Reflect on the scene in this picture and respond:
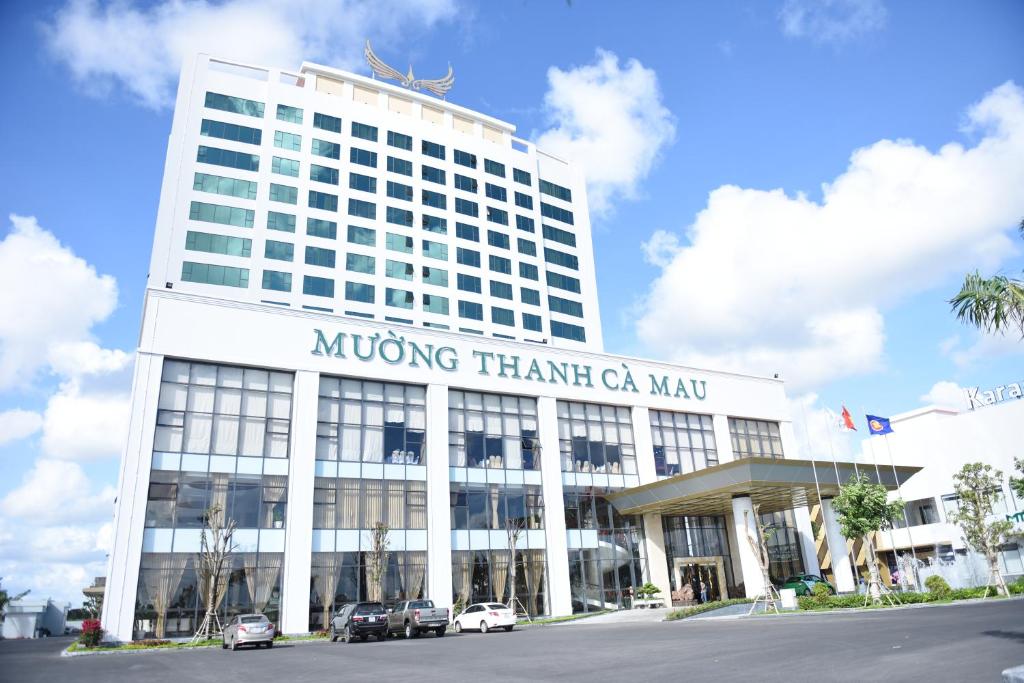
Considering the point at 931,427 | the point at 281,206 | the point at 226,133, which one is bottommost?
the point at 931,427

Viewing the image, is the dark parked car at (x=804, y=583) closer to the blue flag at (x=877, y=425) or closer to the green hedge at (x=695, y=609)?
the green hedge at (x=695, y=609)

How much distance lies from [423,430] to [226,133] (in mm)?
30240

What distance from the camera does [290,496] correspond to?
34.9 metres

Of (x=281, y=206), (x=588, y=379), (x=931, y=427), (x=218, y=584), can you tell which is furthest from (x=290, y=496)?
(x=931, y=427)

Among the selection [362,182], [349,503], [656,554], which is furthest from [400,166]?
[656,554]

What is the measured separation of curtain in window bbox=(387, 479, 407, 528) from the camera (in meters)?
37.5

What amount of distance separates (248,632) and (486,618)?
10.7m

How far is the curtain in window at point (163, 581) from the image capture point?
31.0 m

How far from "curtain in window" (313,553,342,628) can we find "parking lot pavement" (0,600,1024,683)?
8999 mm

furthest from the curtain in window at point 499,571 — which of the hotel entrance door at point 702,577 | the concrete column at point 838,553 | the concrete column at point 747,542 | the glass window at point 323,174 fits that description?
the glass window at point 323,174

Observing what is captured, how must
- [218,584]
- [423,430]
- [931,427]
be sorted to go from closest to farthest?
[218,584] < [423,430] < [931,427]

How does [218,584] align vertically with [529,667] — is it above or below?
above

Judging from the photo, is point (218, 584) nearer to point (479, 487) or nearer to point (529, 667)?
point (479, 487)

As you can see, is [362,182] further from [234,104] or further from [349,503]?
[349,503]
